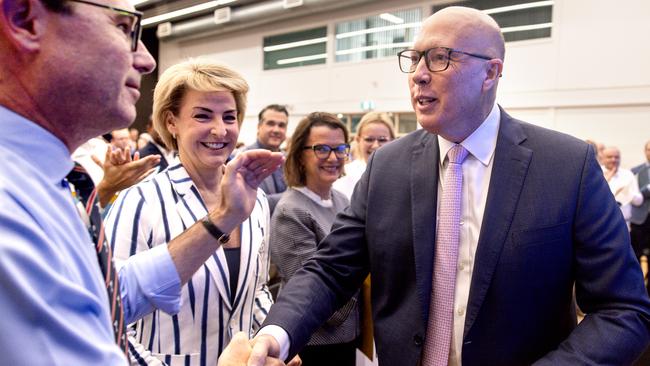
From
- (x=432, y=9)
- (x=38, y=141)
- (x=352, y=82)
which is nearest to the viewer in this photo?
(x=38, y=141)

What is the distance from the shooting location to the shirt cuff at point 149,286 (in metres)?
1.20

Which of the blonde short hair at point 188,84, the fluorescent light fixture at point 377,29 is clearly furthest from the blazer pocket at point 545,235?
the fluorescent light fixture at point 377,29

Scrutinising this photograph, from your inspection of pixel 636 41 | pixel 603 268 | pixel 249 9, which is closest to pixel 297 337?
pixel 603 268

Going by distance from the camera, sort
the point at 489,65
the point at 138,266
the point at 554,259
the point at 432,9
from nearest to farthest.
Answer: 1. the point at 138,266
2. the point at 554,259
3. the point at 489,65
4. the point at 432,9

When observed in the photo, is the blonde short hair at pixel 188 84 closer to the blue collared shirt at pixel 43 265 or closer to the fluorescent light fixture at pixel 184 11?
the blue collared shirt at pixel 43 265

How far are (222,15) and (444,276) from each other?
13.0 meters

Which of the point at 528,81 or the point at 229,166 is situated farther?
the point at 528,81

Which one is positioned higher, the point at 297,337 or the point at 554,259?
the point at 554,259

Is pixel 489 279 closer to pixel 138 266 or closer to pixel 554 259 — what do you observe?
pixel 554 259

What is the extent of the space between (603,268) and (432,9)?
1009cm

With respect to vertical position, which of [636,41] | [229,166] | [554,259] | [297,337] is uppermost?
[636,41]

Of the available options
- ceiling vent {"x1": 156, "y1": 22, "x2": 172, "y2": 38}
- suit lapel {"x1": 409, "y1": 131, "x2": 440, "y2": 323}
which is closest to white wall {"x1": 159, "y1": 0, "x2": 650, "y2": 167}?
ceiling vent {"x1": 156, "y1": 22, "x2": 172, "y2": 38}

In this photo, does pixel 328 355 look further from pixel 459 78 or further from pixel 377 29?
pixel 377 29

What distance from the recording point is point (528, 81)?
9398 millimetres
